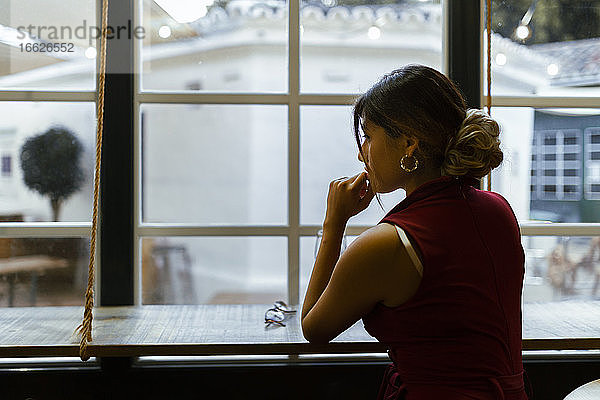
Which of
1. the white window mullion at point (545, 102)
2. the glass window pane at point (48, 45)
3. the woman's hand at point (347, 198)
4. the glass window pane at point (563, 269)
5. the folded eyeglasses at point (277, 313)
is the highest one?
the glass window pane at point (48, 45)

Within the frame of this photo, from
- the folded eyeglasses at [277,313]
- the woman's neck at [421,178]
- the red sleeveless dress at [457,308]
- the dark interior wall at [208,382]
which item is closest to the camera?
the red sleeveless dress at [457,308]

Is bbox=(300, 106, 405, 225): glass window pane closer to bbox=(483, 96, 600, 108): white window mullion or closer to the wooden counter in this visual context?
the wooden counter

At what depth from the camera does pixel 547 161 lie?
2195 millimetres

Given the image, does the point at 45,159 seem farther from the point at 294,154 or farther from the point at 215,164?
the point at 294,154

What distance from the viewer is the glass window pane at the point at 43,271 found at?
2092 millimetres

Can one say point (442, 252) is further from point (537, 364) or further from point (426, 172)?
point (537, 364)

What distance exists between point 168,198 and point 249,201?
0.89ft

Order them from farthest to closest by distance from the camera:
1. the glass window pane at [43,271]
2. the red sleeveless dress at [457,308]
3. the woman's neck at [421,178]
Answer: the glass window pane at [43,271] < the woman's neck at [421,178] < the red sleeveless dress at [457,308]

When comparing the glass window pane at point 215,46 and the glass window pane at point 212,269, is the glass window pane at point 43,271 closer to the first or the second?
the glass window pane at point 212,269

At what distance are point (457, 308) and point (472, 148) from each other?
1.06ft

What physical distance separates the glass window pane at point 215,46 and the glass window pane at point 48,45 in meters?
0.19

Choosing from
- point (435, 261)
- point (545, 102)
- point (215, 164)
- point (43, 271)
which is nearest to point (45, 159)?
point (43, 271)

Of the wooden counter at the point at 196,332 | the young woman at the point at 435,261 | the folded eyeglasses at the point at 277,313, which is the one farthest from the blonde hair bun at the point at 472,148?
the folded eyeglasses at the point at 277,313

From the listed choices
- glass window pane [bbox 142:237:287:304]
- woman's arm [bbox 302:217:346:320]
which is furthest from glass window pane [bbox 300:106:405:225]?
woman's arm [bbox 302:217:346:320]
